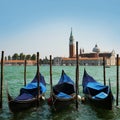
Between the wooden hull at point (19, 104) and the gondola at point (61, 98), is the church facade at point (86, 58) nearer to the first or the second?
the gondola at point (61, 98)

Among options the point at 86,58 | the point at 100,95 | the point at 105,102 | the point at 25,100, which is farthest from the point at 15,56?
the point at 105,102

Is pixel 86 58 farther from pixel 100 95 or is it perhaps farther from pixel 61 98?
pixel 61 98

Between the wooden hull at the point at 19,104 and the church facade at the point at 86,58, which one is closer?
the wooden hull at the point at 19,104

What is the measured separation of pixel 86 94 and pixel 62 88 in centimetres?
106

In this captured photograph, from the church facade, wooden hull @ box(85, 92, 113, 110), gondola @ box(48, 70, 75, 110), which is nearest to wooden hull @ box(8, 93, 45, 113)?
gondola @ box(48, 70, 75, 110)

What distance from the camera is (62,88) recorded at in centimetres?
1250

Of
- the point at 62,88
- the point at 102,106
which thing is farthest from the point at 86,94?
the point at 102,106

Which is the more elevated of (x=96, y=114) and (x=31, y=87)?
(x=31, y=87)

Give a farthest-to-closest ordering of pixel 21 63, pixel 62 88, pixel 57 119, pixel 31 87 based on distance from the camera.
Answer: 1. pixel 21 63
2. pixel 62 88
3. pixel 31 87
4. pixel 57 119

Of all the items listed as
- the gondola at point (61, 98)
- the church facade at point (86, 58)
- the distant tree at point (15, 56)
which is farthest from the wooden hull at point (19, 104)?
the distant tree at point (15, 56)

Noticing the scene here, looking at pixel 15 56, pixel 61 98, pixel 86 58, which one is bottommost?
pixel 61 98

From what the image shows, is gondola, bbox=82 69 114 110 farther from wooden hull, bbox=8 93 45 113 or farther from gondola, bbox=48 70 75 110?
wooden hull, bbox=8 93 45 113

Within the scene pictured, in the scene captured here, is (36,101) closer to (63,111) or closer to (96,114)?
(63,111)

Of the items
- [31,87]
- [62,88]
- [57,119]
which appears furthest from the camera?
[62,88]
